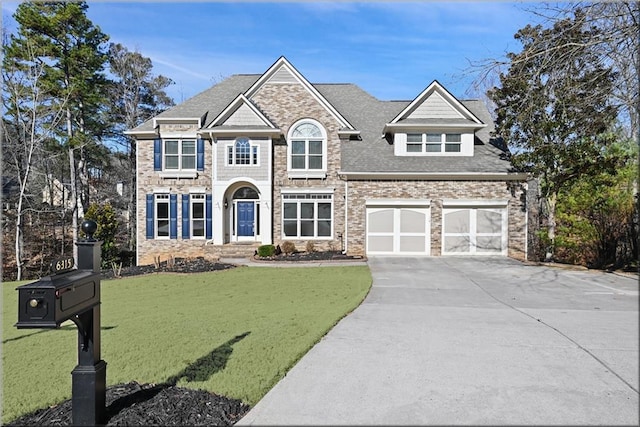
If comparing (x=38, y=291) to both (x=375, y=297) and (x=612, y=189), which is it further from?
(x=612, y=189)

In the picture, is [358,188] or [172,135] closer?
[358,188]

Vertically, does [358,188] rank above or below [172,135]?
→ below

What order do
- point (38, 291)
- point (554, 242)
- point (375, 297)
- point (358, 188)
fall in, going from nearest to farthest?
1. point (38, 291)
2. point (375, 297)
3. point (554, 242)
4. point (358, 188)

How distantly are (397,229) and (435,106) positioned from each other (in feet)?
Result: 20.1

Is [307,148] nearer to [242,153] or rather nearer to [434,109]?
[242,153]

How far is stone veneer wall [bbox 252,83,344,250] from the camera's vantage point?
1975cm

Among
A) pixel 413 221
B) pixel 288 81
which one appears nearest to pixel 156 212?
pixel 288 81

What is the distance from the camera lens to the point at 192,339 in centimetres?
647

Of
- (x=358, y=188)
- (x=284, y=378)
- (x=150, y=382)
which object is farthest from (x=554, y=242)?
(x=150, y=382)

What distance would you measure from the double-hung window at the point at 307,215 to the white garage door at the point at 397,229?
205 centimetres

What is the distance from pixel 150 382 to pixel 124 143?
32371 millimetres

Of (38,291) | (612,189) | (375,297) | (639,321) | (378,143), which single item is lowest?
(375,297)

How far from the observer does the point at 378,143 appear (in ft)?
67.4

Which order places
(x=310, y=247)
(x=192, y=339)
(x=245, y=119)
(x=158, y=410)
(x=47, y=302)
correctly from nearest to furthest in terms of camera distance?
(x=47, y=302)
(x=158, y=410)
(x=192, y=339)
(x=310, y=247)
(x=245, y=119)
